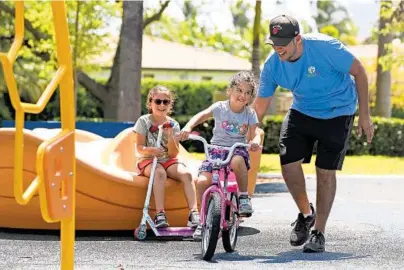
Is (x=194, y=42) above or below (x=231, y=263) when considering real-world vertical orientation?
below

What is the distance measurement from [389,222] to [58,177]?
589 cm

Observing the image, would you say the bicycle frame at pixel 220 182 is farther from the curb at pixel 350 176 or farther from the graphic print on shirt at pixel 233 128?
the curb at pixel 350 176

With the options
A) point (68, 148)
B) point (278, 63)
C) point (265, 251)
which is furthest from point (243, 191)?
point (68, 148)

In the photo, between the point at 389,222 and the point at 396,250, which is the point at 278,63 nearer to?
the point at 396,250

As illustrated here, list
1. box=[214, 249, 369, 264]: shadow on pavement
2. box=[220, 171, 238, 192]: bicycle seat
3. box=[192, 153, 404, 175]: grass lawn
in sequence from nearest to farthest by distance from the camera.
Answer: box=[214, 249, 369, 264]: shadow on pavement → box=[220, 171, 238, 192]: bicycle seat → box=[192, 153, 404, 175]: grass lawn

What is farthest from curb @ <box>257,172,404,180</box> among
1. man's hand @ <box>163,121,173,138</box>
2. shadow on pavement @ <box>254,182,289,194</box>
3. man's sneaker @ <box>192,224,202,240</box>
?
man's sneaker @ <box>192,224,202,240</box>

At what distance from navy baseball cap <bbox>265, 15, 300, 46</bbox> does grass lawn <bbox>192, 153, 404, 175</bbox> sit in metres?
10.6

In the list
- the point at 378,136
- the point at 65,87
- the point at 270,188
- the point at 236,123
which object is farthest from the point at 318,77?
the point at 378,136

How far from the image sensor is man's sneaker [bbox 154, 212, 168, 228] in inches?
328

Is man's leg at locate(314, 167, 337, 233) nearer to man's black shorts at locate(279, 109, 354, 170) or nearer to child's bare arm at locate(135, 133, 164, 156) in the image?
man's black shorts at locate(279, 109, 354, 170)

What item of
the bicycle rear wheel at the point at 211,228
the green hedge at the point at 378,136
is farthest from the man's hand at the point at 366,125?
the green hedge at the point at 378,136

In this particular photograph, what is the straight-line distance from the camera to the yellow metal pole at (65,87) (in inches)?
172

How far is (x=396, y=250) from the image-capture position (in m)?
7.82

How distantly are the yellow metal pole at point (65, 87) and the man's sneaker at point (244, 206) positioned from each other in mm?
3059
